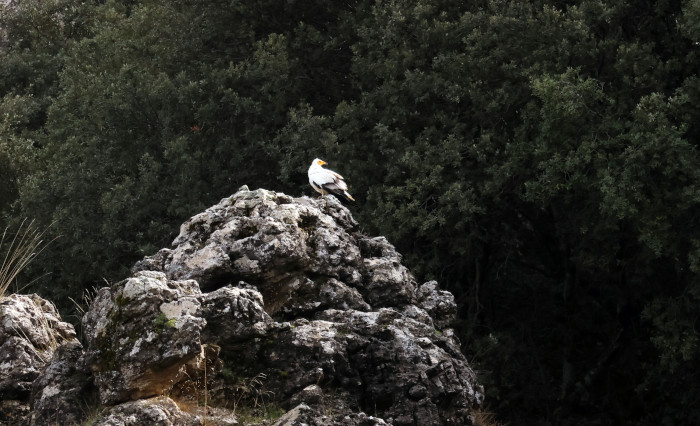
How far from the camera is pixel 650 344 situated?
24062 mm

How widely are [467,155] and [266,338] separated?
12.3 meters

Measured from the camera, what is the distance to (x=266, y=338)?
979 centimetres

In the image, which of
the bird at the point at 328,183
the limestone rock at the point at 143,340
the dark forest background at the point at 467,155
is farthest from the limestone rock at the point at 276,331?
the dark forest background at the point at 467,155

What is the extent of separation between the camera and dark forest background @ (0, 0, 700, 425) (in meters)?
19.2

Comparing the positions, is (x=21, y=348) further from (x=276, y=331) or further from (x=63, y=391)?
(x=276, y=331)

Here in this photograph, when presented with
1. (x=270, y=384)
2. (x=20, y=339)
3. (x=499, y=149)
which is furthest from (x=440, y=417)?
(x=499, y=149)

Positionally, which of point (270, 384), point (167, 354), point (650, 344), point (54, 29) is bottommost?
point (650, 344)

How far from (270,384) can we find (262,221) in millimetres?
2079

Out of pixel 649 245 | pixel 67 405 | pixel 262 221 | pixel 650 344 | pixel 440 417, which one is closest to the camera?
pixel 67 405

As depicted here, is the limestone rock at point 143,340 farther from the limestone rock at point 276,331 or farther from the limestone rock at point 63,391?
the limestone rock at point 63,391

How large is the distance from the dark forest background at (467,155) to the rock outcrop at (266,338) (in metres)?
8.02

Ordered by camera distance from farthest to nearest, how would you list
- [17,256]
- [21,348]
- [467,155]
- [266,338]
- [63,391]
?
[467,155], [17,256], [21,348], [266,338], [63,391]

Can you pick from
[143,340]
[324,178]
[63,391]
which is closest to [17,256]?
[324,178]

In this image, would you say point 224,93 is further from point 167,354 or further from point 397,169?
point 167,354
